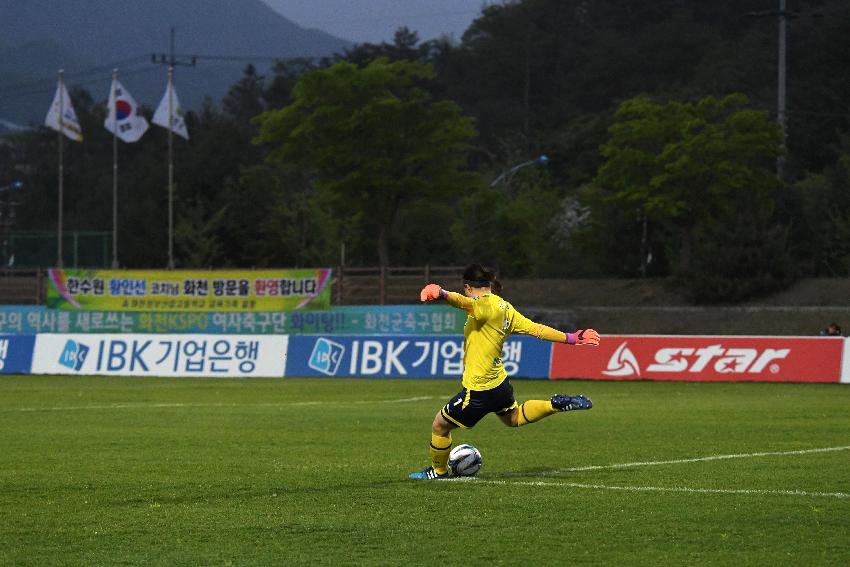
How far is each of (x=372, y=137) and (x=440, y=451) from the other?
6452 centimetres

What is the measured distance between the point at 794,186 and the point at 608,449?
2660 inches

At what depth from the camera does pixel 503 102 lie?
13625 cm

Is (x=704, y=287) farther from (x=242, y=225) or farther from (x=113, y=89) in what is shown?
(x=242, y=225)

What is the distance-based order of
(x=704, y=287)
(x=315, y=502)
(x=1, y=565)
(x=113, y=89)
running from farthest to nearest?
1. (x=113, y=89)
2. (x=704, y=287)
3. (x=315, y=502)
4. (x=1, y=565)

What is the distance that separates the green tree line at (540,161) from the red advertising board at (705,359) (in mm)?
31044

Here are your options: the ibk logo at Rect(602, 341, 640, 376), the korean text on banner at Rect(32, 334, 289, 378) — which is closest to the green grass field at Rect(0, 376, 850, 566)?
the ibk logo at Rect(602, 341, 640, 376)

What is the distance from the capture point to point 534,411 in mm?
14430

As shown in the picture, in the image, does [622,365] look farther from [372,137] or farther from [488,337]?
[372,137]

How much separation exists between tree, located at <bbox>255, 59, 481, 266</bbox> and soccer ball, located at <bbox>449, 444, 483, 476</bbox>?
6289cm

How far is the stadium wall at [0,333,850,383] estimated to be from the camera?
35.4 meters

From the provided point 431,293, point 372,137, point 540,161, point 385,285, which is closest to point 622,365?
point 431,293

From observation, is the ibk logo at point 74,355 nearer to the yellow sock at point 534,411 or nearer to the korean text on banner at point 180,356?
the korean text on banner at point 180,356

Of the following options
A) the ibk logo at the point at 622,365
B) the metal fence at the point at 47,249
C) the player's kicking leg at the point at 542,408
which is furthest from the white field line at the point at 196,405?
the metal fence at the point at 47,249

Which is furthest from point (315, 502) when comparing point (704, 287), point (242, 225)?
point (242, 225)
